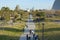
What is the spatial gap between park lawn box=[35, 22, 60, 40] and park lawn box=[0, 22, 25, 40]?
40 centimetres

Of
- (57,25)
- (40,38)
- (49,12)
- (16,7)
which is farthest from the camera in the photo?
(16,7)

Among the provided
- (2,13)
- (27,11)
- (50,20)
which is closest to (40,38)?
(50,20)

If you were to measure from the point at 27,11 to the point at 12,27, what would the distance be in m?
0.64

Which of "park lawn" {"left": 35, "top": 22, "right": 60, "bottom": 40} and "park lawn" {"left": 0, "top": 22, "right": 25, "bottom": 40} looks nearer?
"park lawn" {"left": 35, "top": 22, "right": 60, "bottom": 40}

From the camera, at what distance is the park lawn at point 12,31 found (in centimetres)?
383

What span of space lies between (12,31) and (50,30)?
0.86 metres

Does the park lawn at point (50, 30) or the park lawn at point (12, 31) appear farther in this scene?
the park lawn at point (12, 31)

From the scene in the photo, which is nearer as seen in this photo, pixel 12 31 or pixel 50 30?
pixel 50 30

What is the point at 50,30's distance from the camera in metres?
3.72

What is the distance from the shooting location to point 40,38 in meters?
3.26

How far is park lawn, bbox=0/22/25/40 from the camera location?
3834mm

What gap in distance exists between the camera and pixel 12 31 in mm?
4098

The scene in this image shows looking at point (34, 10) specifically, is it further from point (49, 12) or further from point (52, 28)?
point (52, 28)

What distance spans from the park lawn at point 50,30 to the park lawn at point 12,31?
40 cm
